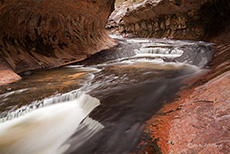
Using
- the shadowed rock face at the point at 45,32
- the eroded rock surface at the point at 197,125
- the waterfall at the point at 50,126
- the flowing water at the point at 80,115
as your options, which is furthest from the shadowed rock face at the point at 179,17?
the waterfall at the point at 50,126

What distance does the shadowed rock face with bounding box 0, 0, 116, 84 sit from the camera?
5.66 m

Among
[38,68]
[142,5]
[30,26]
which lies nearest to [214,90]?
[38,68]

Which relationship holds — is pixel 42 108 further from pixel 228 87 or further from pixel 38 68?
pixel 38 68

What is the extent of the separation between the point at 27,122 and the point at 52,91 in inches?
36.9

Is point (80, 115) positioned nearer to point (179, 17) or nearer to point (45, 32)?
point (45, 32)

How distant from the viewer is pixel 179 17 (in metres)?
13.9

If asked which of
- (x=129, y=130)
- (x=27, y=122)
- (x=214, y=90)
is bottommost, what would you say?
(x=27, y=122)

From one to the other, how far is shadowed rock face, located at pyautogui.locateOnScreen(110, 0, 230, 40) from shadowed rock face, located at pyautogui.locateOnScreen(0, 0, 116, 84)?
7.82 meters

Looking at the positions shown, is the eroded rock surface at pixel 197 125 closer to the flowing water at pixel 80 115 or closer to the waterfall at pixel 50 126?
the flowing water at pixel 80 115

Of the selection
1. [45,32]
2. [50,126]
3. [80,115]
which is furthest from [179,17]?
[50,126]

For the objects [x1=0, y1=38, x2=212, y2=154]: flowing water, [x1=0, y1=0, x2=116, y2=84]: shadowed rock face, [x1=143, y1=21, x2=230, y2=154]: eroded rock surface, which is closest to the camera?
[x1=143, y1=21, x2=230, y2=154]: eroded rock surface

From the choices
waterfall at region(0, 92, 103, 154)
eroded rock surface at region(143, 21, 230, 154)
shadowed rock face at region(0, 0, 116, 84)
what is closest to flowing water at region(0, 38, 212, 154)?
waterfall at region(0, 92, 103, 154)

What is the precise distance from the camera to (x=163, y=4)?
1350 centimetres

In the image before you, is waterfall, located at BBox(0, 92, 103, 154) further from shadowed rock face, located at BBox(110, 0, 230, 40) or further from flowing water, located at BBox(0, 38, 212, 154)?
shadowed rock face, located at BBox(110, 0, 230, 40)
